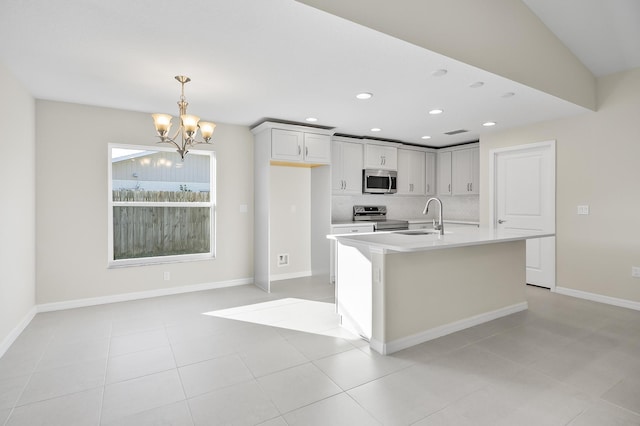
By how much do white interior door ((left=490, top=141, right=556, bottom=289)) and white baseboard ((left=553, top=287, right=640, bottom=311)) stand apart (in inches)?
Answer: 6.7

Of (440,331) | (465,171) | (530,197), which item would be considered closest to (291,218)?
(440,331)

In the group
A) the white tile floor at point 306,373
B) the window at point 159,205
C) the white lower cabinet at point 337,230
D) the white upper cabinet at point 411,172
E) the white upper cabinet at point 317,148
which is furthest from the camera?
the white upper cabinet at point 411,172

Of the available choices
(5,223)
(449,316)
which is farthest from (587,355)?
(5,223)

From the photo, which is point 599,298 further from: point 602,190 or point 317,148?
point 317,148

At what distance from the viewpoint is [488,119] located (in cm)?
464

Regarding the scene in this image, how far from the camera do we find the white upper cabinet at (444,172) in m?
6.78

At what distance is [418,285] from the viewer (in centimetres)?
298

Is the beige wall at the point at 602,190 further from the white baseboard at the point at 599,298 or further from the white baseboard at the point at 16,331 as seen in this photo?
the white baseboard at the point at 16,331

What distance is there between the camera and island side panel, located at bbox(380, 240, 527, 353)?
111 inches

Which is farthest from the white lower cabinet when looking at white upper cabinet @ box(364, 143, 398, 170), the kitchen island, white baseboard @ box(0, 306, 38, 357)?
white baseboard @ box(0, 306, 38, 357)

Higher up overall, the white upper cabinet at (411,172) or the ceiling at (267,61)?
the ceiling at (267,61)

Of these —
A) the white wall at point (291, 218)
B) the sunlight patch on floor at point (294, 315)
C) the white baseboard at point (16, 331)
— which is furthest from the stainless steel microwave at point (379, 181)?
the white baseboard at point (16, 331)

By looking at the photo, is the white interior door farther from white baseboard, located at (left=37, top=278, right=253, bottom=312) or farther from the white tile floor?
white baseboard, located at (left=37, top=278, right=253, bottom=312)

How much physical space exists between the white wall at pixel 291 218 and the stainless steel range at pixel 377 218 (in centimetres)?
103
